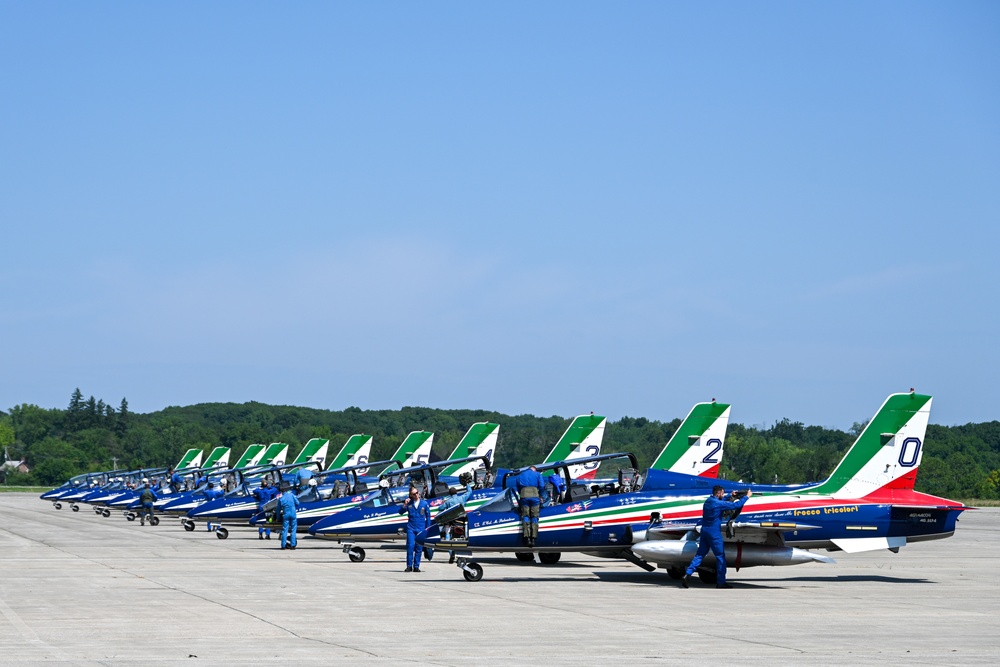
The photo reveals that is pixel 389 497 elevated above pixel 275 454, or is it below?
below

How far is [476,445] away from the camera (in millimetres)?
39469

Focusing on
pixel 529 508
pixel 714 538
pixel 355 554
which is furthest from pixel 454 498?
pixel 714 538

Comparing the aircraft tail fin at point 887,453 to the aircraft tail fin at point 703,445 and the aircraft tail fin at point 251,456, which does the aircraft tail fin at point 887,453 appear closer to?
the aircraft tail fin at point 703,445

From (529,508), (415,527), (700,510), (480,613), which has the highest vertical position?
(700,510)

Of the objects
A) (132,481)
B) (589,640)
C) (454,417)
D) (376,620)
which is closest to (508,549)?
(376,620)

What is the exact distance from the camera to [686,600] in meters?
18.6

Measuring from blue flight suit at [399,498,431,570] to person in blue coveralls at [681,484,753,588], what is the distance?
545 centimetres

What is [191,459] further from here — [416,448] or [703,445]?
[703,445]

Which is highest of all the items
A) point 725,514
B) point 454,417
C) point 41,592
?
point 454,417

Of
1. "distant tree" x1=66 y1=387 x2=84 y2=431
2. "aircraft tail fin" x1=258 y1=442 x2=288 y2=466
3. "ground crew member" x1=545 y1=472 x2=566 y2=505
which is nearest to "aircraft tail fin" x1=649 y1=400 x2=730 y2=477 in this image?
"ground crew member" x1=545 y1=472 x2=566 y2=505

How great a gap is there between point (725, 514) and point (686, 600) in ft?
8.38

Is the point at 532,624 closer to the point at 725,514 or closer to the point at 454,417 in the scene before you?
the point at 725,514

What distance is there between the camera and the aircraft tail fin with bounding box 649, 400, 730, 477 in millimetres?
29344

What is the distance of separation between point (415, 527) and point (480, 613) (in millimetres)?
7867
